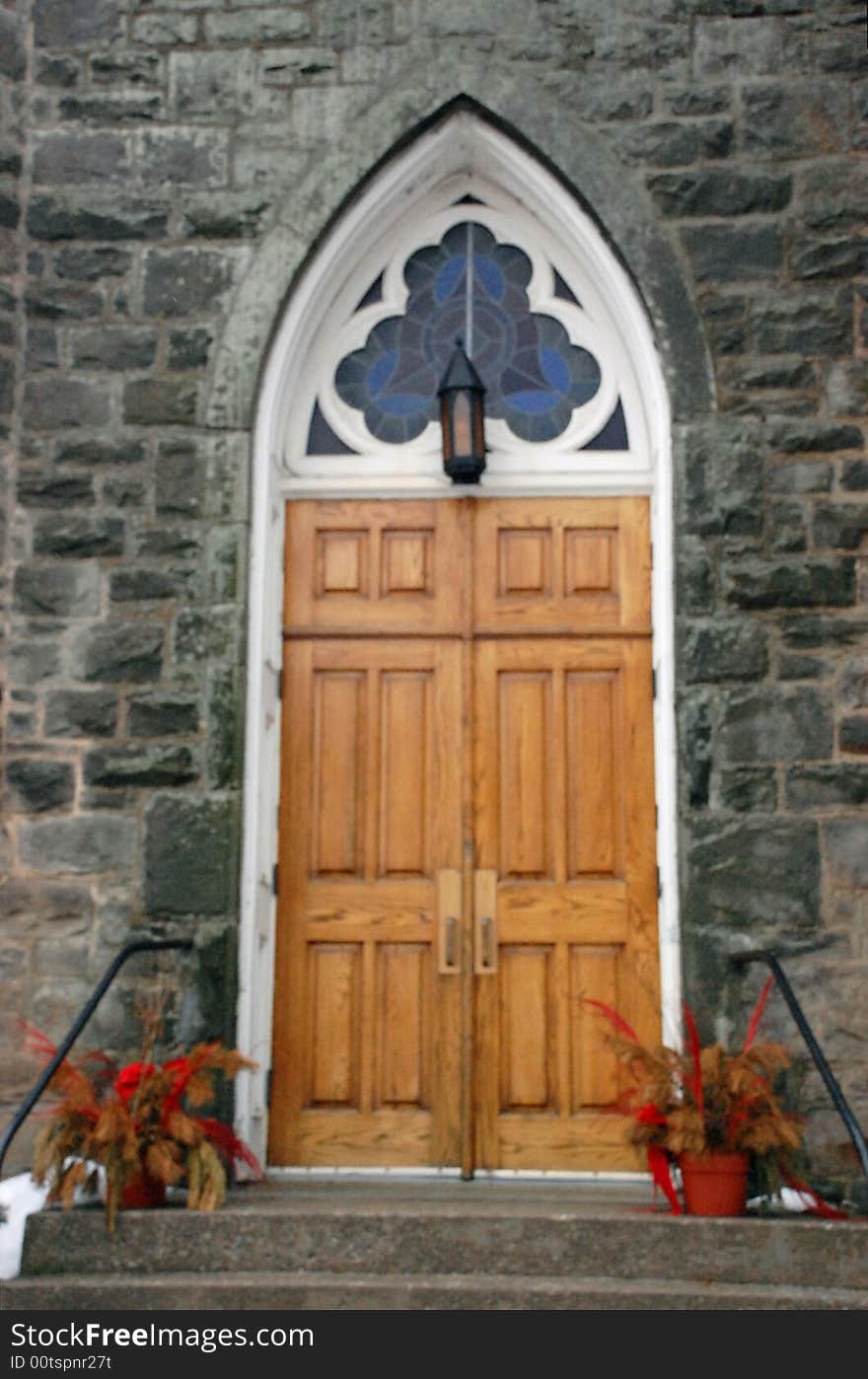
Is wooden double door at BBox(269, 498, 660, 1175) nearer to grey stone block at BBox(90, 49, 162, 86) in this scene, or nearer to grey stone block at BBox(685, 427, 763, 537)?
grey stone block at BBox(685, 427, 763, 537)

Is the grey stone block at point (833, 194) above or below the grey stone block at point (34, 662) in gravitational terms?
above

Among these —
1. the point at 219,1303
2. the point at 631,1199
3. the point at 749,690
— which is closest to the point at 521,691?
the point at 749,690

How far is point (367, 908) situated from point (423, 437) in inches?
73.6

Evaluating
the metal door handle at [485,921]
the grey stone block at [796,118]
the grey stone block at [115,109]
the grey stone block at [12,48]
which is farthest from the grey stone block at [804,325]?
the grey stone block at [12,48]

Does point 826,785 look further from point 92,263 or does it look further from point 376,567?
point 92,263

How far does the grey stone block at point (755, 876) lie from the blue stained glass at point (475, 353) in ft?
5.79

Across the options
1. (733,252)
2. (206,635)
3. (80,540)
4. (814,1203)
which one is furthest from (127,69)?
(814,1203)

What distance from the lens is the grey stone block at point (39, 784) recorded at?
18.0 feet

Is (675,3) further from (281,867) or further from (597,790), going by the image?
(281,867)

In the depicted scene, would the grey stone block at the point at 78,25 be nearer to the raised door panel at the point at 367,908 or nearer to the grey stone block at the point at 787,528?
the raised door panel at the point at 367,908

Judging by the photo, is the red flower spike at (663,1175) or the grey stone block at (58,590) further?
the grey stone block at (58,590)

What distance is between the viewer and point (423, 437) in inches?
235

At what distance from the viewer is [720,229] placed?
5.72 metres

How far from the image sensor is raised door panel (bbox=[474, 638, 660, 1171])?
217 inches
